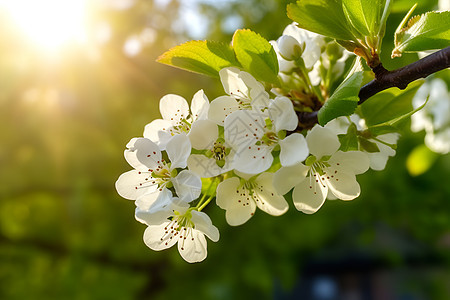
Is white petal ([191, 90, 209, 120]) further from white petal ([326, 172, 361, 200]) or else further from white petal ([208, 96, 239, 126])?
white petal ([326, 172, 361, 200])

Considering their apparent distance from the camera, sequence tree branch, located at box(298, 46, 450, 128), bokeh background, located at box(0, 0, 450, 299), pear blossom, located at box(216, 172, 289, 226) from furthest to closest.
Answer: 1. bokeh background, located at box(0, 0, 450, 299)
2. pear blossom, located at box(216, 172, 289, 226)
3. tree branch, located at box(298, 46, 450, 128)

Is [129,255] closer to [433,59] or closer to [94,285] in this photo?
[94,285]

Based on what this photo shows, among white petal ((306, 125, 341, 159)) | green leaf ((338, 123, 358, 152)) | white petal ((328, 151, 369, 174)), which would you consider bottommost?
white petal ((328, 151, 369, 174))

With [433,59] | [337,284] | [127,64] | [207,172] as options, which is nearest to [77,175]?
[127,64]

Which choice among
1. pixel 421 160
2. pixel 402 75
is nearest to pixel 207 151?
pixel 402 75

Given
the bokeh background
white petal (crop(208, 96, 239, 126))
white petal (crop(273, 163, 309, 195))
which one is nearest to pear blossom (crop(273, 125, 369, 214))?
white petal (crop(273, 163, 309, 195))

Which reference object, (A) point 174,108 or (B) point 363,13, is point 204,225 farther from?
(B) point 363,13
